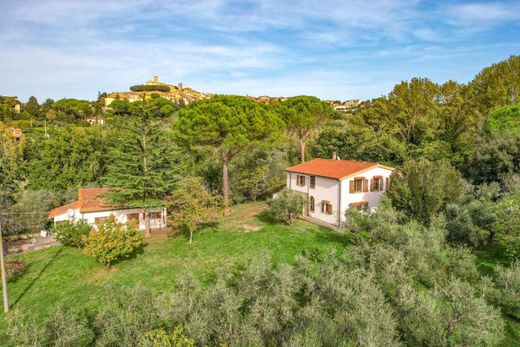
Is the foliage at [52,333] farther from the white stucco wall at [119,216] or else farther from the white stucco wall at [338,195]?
the white stucco wall at [338,195]

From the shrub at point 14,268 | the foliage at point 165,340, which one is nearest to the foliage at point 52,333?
the foliage at point 165,340

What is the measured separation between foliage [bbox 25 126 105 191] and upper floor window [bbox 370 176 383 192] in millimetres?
32412

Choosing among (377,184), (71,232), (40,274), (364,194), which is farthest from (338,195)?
(40,274)

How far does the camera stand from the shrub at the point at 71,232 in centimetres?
2230

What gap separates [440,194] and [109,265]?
63.3ft

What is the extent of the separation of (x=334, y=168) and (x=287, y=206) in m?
5.42

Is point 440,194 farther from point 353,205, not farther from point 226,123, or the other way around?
point 226,123

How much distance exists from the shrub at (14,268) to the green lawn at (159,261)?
15.5 inches

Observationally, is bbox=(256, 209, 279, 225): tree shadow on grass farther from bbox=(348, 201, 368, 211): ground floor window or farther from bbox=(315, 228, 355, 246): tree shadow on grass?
bbox=(348, 201, 368, 211): ground floor window

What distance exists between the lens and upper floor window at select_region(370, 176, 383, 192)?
24641 mm

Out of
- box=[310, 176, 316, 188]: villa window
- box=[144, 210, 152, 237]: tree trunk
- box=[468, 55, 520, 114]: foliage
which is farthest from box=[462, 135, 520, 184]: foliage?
box=[144, 210, 152, 237]: tree trunk

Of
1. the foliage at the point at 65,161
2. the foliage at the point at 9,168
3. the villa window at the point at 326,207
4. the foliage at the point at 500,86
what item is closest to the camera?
the villa window at the point at 326,207

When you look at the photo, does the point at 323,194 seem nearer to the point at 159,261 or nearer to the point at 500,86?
the point at 159,261

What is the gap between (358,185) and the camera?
2411 centimetres
